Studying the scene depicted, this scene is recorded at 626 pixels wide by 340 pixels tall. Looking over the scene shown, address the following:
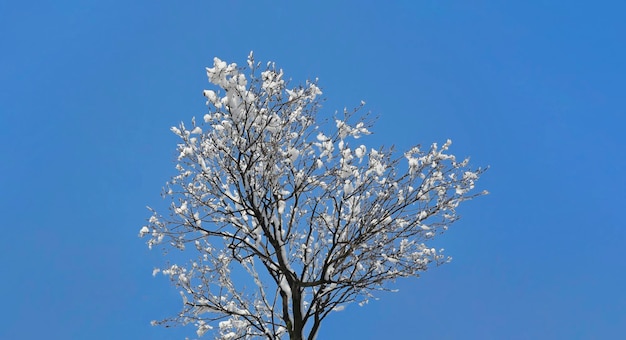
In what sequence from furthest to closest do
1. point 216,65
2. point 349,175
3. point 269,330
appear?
point 269,330 < point 349,175 < point 216,65

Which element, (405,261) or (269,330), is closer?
(405,261)

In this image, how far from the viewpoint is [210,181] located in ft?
24.9

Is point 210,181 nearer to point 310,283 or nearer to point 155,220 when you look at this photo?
point 155,220

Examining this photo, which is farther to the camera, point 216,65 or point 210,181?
point 210,181

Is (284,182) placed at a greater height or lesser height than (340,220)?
greater

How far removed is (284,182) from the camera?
750 centimetres

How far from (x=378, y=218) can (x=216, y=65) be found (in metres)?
3.01

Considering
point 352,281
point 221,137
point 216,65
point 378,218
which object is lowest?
point 352,281

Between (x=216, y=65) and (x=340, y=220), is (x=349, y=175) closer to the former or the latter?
(x=340, y=220)

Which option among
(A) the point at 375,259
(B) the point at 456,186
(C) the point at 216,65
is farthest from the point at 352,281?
(C) the point at 216,65

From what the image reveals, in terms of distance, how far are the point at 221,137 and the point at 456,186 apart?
10.4ft

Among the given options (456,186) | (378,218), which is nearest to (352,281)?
(378,218)

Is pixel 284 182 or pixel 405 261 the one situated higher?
pixel 284 182

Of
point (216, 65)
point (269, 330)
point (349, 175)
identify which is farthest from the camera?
point (269, 330)
